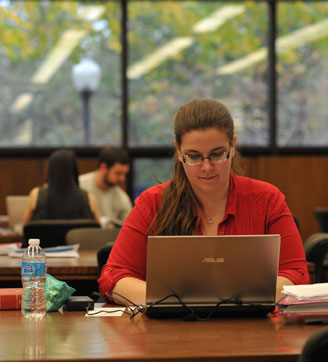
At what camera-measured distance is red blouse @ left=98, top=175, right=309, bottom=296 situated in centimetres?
262

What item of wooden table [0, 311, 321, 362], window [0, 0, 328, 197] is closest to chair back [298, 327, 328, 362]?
wooden table [0, 311, 321, 362]

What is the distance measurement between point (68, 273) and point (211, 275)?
54.7 inches

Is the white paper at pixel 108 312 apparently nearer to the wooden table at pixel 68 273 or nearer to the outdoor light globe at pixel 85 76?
the wooden table at pixel 68 273

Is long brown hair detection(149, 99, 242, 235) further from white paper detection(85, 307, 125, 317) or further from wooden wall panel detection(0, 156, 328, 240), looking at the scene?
wooden wall panel detection(0, 156, 328, 240)

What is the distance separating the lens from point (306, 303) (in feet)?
7.16

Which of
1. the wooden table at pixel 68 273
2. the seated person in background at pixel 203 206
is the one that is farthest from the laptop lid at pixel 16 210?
the seated person in background at pixel 203 206

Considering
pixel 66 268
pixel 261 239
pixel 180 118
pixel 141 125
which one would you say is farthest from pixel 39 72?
pixel 261 239

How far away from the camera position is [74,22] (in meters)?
8.23

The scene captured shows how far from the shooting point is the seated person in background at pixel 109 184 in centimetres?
630

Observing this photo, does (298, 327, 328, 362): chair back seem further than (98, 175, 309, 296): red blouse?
No

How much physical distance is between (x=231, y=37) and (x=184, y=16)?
0.62m

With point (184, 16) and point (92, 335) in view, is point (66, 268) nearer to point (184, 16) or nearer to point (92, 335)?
point (92, 335)

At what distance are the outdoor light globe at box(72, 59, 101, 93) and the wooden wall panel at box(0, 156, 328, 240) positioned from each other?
87 cm

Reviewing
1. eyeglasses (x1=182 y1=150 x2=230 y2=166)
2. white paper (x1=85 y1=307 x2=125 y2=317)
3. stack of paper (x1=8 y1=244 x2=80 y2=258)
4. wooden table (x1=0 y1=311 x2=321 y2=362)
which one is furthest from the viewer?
stack of paper (x1=8 y1=244 x2=80 y2=258)
